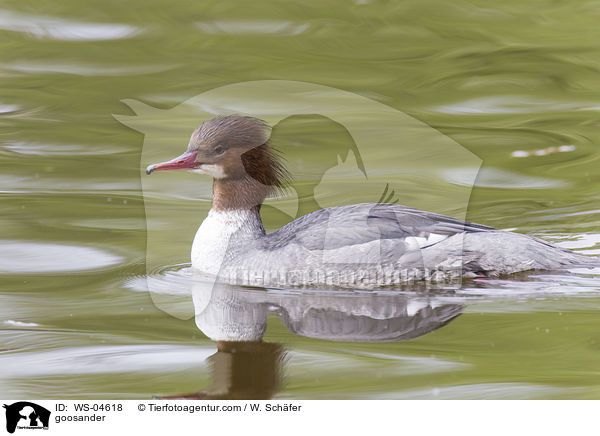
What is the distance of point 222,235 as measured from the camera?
651 centimetres

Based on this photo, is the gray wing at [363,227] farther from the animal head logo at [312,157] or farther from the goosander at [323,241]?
the animal head logo at [312,157]

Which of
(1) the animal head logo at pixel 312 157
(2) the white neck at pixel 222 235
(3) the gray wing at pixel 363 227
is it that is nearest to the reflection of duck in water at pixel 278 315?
(2) the white neck at pixel 222 235

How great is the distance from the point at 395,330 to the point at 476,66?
22.1 ft

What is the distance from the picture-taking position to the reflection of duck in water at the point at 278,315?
4.65m

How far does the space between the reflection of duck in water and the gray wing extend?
0.39 m

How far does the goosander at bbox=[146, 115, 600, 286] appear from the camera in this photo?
6258 mm

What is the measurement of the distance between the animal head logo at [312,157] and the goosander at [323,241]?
0.59 metres
